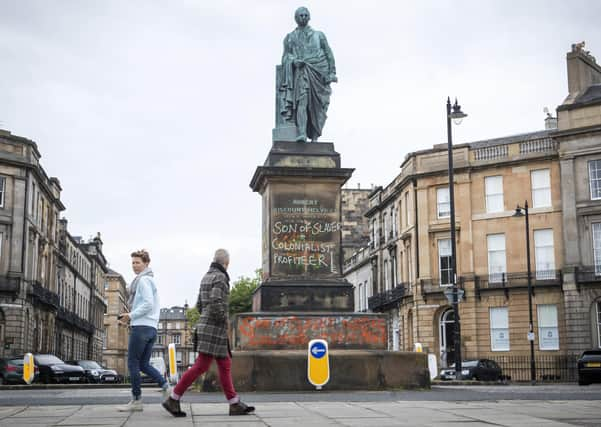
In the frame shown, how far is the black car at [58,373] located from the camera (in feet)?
101

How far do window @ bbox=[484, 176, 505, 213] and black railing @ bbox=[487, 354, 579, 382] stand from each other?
8.04m

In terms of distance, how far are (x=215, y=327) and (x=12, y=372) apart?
23352 mm

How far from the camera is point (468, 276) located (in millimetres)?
45062

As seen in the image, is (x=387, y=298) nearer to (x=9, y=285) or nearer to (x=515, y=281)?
(x=515, y=281)

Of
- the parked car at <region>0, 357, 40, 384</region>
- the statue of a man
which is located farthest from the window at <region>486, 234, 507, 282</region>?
the statue of a man

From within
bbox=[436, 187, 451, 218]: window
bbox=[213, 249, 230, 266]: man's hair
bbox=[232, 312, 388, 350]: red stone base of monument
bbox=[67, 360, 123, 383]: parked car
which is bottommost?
bbox=[67, 360, 123, 383]: parked car

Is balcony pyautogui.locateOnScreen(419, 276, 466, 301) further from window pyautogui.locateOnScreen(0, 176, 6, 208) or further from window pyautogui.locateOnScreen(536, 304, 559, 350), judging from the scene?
window pyautogui.locateOnScreen(0, 176, 6, 208)

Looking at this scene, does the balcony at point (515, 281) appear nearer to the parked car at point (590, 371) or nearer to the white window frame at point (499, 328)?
the white window frame at point (499, 328)

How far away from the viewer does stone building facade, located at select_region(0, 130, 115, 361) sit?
46.6 m

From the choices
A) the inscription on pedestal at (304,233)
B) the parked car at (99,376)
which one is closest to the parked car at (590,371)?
the inscription on pedestal at (304,233)

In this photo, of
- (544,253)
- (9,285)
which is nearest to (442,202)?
(544,253)

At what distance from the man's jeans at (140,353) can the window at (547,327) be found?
35.6 m

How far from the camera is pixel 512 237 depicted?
44156 millimetres

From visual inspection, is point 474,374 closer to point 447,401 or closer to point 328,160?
point 328,160
